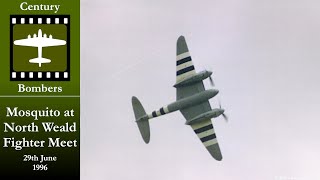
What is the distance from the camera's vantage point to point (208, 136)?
26.1 meters

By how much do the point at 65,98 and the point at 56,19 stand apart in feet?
8.40

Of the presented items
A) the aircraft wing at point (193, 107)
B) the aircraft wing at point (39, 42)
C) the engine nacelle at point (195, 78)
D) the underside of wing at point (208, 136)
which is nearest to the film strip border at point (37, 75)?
the aircraft wing at point (39, 42)

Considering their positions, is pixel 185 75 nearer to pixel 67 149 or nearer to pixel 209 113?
pixel 209 113

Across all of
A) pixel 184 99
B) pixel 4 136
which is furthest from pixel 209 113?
pixel 4 136

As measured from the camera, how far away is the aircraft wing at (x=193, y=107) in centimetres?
2539

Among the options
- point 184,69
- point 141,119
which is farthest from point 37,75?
point 184,69

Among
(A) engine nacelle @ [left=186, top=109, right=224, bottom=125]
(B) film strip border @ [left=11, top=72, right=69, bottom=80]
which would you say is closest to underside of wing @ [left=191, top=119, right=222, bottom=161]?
(A) engine nacelle @ [left=186, top=109, right=224, bottom=125]

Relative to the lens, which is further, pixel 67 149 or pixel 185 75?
pixel 185 75

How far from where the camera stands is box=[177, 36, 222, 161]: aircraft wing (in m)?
25.4

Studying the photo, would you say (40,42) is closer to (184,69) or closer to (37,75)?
(37,75)

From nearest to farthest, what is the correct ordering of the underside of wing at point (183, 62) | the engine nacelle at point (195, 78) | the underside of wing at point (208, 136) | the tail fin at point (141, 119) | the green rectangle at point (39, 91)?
the green rectangle at point (39, 91) → the engine nacelle at point (195, 78) → the tail fin at point (141, 119) → the underside of wing at point (183, 62) → the underside of wing at point (208, 136)

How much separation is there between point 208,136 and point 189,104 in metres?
1.53

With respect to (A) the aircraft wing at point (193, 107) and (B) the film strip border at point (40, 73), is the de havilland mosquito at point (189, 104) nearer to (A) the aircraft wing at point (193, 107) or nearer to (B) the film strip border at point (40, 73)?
(A) the aircraft wing at point (193, 107)

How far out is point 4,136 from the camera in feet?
77.7
